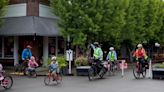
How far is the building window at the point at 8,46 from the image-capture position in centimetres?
3111

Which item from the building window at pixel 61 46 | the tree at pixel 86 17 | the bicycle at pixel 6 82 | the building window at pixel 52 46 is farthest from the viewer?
the building window at pixel 61 46

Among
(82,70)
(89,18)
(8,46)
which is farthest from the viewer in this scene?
(8,46)

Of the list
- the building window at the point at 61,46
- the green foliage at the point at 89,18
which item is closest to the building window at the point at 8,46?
the building window at the point at 61,46

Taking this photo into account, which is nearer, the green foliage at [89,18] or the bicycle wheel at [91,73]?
the bicycle wheel at [91,73]

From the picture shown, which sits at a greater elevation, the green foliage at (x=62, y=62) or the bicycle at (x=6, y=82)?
the green foliage at (x=62, y=62)

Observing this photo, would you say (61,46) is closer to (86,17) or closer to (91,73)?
(86,17)

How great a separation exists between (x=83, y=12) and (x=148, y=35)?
1478 centimetres

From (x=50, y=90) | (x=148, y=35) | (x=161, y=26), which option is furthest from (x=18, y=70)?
(x=161, y=26)

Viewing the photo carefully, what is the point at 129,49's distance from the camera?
43406mm

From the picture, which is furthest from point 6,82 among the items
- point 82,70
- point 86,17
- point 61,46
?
point 61,46

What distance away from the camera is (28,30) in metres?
27.7

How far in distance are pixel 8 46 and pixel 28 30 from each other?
420 cm

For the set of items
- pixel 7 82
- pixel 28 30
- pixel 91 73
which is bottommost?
pixel 7 82

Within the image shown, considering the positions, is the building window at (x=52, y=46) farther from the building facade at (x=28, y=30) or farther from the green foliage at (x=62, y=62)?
the green foliage at (x=62, y=62)
